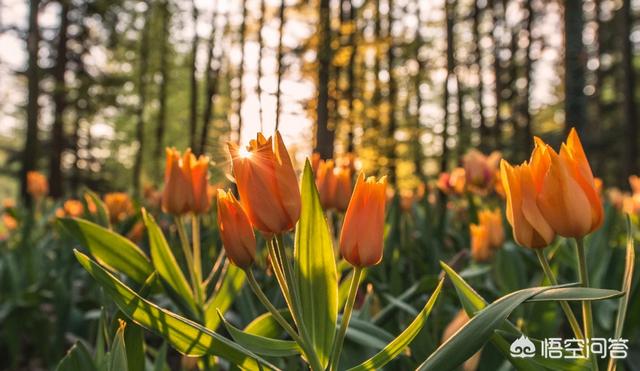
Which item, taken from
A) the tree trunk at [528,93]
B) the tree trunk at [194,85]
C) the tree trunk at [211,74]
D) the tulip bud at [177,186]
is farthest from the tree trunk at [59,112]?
the tulip bud at [177,186]

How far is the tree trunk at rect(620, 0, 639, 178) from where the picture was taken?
11.0 m

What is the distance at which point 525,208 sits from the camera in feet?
2.90

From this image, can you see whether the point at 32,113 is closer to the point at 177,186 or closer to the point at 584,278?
the point at 177,186

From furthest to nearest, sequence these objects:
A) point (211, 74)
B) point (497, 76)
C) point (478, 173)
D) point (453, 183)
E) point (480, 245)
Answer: point (497, 76) < point (211, 74) < point (453, 183) < point (478, 173) < point (480, 245)

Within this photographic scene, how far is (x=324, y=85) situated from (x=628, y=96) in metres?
6.16

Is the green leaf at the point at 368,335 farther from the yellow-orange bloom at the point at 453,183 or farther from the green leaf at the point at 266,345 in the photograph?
the yellow-orange bloom at the point at 453,183

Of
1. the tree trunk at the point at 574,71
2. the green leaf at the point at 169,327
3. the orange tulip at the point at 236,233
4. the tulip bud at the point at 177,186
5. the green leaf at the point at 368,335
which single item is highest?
the tree trunk at the point at 574,71

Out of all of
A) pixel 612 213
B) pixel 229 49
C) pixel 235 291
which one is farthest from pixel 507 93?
pixel 235 291

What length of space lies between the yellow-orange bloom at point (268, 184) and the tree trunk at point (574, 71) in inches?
184

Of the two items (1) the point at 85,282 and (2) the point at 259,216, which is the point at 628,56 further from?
(2) the point at 259,216

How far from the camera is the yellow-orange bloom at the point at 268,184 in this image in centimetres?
82

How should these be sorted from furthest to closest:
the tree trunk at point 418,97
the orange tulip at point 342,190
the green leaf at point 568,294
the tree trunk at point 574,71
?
the tree trunk at point 418,97 < the tree trunk at point 574,71 < the orange tulip at point 342,190 < the green leaf at point 568,294

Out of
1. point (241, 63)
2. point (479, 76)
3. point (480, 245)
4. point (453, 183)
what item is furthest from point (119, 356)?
point (479, 76)

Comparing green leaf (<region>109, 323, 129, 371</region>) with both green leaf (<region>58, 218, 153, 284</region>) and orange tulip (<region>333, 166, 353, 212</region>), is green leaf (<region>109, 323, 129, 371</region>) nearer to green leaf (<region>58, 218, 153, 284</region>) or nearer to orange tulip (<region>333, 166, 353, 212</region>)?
green leaf (<region>58, 218, 153, 284</region>)
